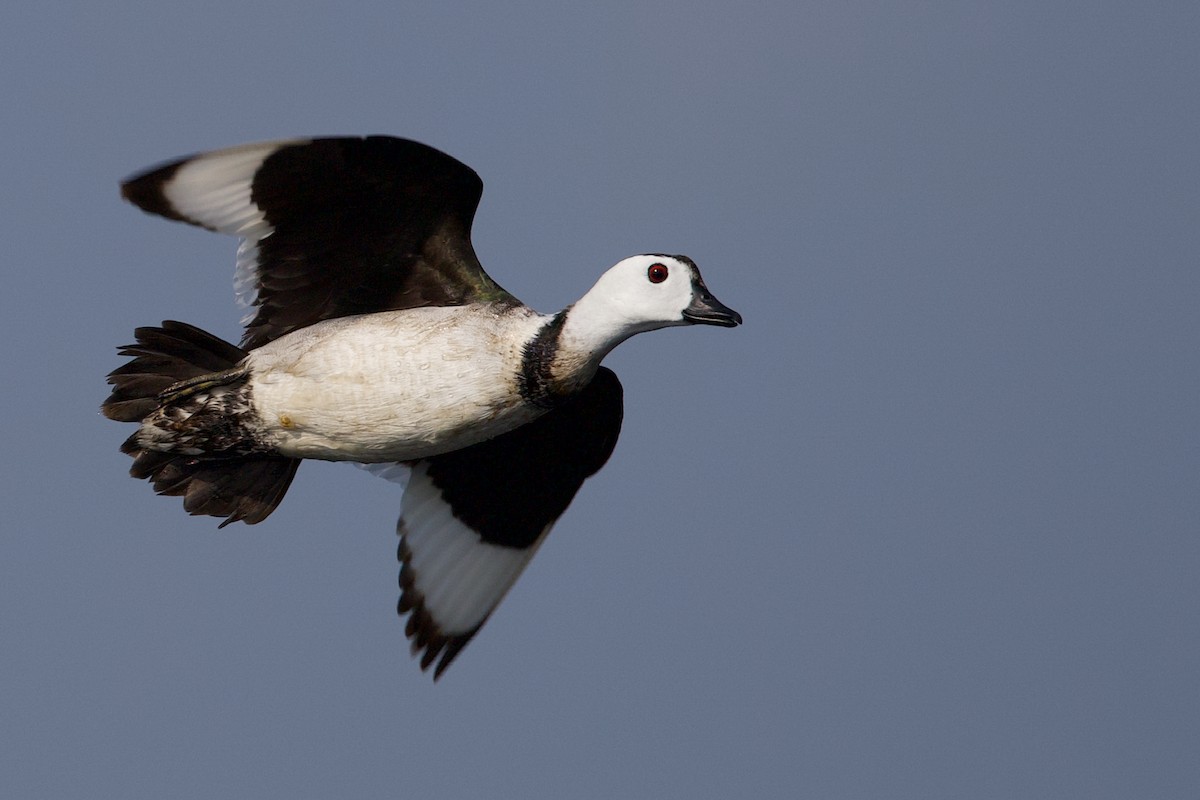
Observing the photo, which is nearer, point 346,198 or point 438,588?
point 346,198

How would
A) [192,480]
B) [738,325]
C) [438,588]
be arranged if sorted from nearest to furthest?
[738,325] → [192,480] → [438,588]

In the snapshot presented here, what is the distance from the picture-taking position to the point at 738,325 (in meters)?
9.37

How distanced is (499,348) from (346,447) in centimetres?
95

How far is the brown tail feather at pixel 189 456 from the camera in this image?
973 centimetres

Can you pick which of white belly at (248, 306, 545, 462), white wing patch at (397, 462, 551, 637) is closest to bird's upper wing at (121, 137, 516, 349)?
white belly at (248, 306, 545, 462)

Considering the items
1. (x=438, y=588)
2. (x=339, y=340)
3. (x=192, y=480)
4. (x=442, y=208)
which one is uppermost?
(x=442, y=208)

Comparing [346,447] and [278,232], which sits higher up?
[278,232]

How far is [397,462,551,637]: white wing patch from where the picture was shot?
10.8 m

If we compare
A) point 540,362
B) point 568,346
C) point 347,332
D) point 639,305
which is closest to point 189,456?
point 347,332

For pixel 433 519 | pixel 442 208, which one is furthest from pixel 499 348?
pixel 433 519

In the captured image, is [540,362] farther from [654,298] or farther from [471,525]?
[471,525]

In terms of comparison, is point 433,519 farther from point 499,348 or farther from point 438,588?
point 499,348

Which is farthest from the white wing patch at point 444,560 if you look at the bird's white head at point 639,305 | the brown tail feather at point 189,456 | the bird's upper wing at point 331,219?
the bird's white head at point 639,305

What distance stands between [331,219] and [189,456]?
58.3 inches
